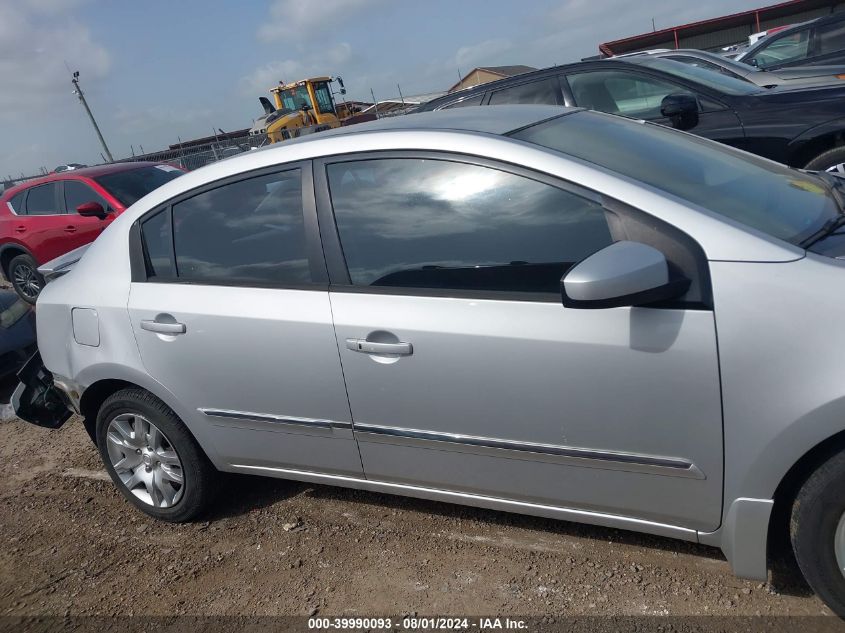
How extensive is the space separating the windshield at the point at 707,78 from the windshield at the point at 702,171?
271cm

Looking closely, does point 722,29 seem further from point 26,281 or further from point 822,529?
point 822,529

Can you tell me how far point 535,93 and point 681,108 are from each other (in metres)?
1.47

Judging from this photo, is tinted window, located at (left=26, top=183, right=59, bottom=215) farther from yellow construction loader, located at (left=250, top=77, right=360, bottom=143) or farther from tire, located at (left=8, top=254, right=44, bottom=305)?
yellow construction loader, located at (left=250, top=77, right=360, bottom=143)

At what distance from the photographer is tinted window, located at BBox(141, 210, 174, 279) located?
3131 millimetres

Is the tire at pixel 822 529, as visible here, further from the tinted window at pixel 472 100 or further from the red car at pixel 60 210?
the red car at pixel 60 210

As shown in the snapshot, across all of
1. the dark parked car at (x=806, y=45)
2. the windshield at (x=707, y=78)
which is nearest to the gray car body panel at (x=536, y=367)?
the windshield at (x=707, y=78)

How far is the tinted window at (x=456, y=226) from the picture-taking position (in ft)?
7.51

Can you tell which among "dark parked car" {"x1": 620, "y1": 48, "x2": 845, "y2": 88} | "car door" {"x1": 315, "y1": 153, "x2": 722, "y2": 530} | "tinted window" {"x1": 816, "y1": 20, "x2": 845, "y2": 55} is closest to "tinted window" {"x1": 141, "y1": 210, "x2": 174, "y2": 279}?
"car door" {"x1": 315, "y1": 153, "x2": 722, "y2": 530}

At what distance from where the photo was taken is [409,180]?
2.58m

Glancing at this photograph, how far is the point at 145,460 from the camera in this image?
340 cm

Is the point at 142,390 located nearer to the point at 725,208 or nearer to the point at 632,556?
the point at 632,556

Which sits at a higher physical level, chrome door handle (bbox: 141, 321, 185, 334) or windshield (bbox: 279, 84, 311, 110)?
chrome door handle (bbox: 141, 321, 185, 334)

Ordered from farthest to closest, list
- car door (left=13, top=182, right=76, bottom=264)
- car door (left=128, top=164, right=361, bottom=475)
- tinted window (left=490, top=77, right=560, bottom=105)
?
car door (left=13, top=182, right=76, bottom=264) → tinted window (left=490, top=77, right=560, bottom=105) → car door (left=128, top=164, right=361, bottom=475)

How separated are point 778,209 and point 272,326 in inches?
71.6
